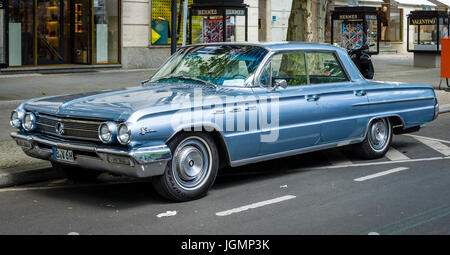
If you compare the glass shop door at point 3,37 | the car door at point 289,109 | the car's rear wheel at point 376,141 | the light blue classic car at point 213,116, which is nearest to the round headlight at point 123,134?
the light blue classic car at point 213,116

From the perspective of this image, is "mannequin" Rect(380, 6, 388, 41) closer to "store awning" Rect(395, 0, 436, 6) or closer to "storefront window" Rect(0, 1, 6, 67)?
"store awning" Rect(395, 0, 436, 6)

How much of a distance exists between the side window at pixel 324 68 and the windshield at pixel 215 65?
30.1 inches

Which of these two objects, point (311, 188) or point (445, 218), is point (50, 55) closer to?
point (311, 188)

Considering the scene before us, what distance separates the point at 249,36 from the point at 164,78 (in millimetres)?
19704

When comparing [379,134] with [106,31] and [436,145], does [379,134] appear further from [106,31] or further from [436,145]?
[106,31]

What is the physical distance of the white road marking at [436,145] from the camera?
30.7ft

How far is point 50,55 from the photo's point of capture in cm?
2148

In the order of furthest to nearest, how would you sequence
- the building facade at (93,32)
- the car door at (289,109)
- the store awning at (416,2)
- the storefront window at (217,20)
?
the store awning at (416,2) → the storefront window at (217,20) → the building facade at (93,32) → the car door at (289,109)

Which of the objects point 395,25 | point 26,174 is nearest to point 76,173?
point 26,174

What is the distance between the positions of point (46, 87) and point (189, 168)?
11.1 metres

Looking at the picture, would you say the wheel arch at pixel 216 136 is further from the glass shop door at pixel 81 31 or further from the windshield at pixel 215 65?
the glass shop door at pixel 81 31

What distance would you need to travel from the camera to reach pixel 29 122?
6883 mm

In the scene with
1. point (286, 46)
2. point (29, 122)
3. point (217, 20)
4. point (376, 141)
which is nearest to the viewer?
point (29, 122)

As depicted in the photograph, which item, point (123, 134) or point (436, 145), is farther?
point (436, 145)
